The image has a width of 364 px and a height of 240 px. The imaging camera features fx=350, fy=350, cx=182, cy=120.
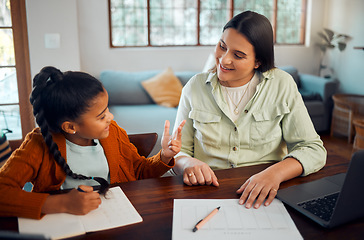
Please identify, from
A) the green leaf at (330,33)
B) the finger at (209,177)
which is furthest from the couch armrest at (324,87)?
the finger at (209,177)

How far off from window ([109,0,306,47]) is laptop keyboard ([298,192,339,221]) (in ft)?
12.4

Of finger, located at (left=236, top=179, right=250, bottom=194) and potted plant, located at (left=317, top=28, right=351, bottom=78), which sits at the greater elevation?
potted plant, located at (left=317, top=28, right=351, bottom=78)

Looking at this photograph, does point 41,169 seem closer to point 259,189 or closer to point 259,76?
point 259,189

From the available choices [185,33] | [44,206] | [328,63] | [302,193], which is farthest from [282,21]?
[44,206]

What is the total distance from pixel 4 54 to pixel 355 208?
329 centimetres

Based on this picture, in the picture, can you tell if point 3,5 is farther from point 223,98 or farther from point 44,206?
point 44,206

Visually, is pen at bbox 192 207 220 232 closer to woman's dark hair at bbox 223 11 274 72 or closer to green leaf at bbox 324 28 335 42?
woman's dark hair at bbox 223 11 274 72

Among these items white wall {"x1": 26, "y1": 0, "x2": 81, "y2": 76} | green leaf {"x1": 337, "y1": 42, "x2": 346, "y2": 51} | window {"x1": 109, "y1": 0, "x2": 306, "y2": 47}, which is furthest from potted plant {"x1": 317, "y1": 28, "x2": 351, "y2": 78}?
white wall {"x1": 26, "y1": 0, "x2": 81, "y2": 76}

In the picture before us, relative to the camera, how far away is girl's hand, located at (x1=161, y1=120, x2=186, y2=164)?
3.98ft

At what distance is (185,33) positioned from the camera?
15.2 feet

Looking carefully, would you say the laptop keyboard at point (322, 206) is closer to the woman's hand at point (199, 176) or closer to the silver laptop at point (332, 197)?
the silver laptop at point (332, 197)

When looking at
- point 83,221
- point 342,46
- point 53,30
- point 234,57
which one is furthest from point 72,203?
point 342,46

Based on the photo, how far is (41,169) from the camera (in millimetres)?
1083

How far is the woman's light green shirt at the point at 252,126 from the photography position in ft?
4.50
